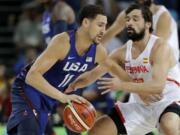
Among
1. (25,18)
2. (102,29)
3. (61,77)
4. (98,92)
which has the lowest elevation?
(98,92)

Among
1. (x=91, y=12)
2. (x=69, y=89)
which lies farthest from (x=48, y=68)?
(x=91, y=12)

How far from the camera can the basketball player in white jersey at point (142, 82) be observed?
6.05m

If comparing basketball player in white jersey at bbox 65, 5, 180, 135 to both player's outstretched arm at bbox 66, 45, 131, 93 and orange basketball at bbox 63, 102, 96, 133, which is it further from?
orange basketball at bbox 63, 102, 96, 133

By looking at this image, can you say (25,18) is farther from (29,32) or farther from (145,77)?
(145,77)

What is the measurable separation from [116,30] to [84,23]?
5.23 feet

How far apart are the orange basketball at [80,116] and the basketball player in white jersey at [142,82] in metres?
0.27

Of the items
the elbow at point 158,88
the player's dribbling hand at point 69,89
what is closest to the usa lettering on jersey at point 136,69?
the elbow at point 158,88

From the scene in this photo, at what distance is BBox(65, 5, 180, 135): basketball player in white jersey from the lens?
6055 mm

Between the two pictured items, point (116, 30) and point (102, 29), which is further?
point (116, 30)

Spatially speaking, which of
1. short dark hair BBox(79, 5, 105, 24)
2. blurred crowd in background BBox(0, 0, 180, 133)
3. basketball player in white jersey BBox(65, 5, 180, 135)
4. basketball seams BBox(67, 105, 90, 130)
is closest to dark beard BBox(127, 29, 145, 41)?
basketball player in white jersey BBox(65, 5, 180, 135)

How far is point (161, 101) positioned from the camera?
626 cm

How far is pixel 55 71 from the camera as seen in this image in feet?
19.9

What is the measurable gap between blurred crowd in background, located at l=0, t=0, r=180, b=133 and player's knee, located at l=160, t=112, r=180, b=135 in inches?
137

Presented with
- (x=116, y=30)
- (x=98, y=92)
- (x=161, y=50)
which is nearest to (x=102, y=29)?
(x=161, y=50)
